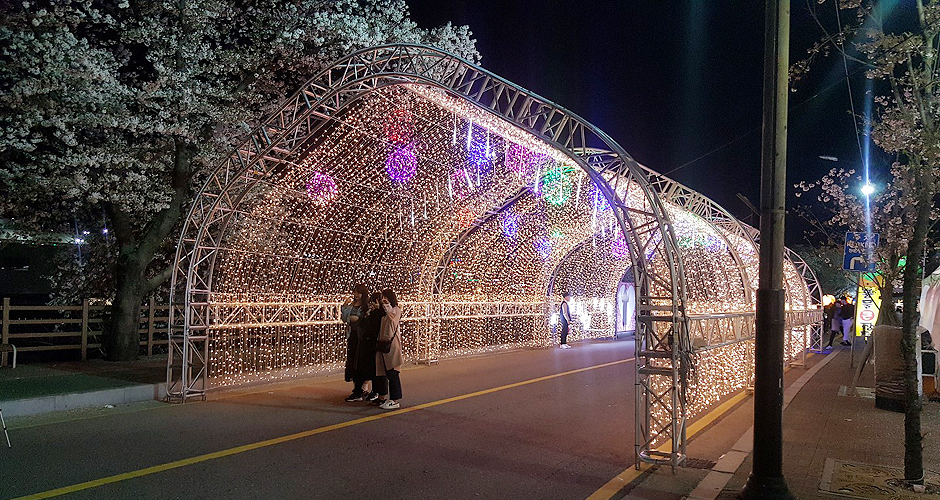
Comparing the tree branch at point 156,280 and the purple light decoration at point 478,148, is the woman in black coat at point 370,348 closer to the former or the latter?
the purple light decoration at point 478,148

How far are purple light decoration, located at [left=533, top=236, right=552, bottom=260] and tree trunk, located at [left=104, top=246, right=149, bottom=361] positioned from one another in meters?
11.5

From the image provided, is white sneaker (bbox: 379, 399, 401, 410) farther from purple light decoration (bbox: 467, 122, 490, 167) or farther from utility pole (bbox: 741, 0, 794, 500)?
utility pole (bbox: 741, 0, 794, 500)

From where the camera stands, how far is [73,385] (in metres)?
11.0

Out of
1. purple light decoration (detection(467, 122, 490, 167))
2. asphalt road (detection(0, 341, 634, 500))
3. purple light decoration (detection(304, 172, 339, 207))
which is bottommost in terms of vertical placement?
asphalt road (detection(0, 341, 634, 500))

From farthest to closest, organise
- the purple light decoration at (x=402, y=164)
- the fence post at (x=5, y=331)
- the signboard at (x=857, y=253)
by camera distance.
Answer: the purple light decoration at (x=402, y=164)
the fence post at (x=5, y=331)
the signboard at (x=857, y=253)

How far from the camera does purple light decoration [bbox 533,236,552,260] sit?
2206 centimetres

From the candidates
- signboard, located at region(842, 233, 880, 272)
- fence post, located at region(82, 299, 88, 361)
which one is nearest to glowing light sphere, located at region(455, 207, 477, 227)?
signboard, located at region(842, 233, 880, 272)

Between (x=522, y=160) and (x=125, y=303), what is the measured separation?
8.82 metres

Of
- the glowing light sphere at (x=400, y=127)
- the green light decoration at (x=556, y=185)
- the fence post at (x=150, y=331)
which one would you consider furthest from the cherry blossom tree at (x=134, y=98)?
the green light decoration at (x=556, y=185)

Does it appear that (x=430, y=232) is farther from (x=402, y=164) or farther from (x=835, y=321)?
(x=835, y=321)

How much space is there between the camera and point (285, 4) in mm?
15922

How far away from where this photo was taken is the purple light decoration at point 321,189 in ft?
45.5

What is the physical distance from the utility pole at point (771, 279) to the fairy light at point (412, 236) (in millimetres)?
2359

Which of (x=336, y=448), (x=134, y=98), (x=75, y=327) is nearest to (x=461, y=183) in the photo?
(x=134, y=98)
